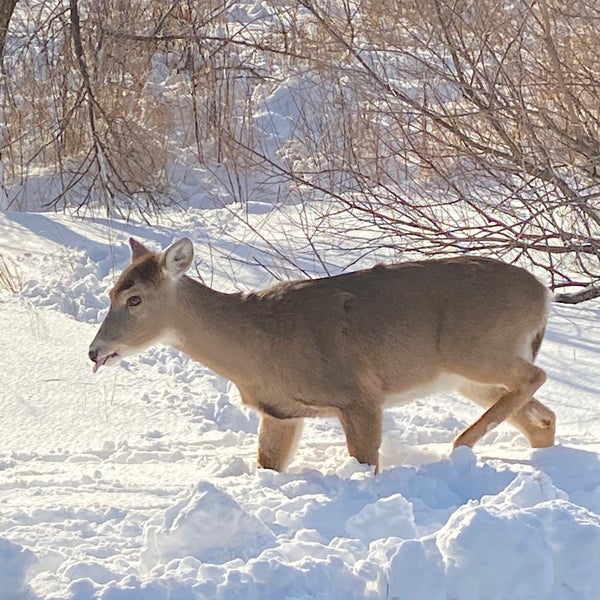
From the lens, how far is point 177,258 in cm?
639

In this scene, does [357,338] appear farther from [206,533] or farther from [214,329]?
[206,533]

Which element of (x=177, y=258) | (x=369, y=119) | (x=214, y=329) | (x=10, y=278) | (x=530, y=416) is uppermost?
(x=369, y=119)

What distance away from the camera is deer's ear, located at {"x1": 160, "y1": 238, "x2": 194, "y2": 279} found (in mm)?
6355

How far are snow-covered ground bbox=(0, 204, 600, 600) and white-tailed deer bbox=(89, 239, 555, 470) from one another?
273 mm

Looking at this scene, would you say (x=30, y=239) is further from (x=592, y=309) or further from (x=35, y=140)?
(x=592, y=309)

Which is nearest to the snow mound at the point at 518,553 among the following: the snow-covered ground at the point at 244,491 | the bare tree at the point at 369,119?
the snow-covered ground at the point at 244,491

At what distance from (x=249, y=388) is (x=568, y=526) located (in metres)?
2.26

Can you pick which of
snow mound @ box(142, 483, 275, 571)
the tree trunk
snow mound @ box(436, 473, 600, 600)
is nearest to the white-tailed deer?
snow mound @ box(142, 483, 275, 571)

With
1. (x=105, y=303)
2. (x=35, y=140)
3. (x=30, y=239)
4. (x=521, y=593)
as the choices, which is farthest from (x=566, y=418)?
(x=35, y=140)

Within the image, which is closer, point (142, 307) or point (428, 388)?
point (428, 388)

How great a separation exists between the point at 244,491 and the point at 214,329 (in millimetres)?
1229

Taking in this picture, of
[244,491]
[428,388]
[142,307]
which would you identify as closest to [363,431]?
[428,388]

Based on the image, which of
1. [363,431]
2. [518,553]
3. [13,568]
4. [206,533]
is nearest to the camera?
[13,568]

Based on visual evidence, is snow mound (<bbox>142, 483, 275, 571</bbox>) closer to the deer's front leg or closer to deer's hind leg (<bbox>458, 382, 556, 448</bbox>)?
the deer's front leg
